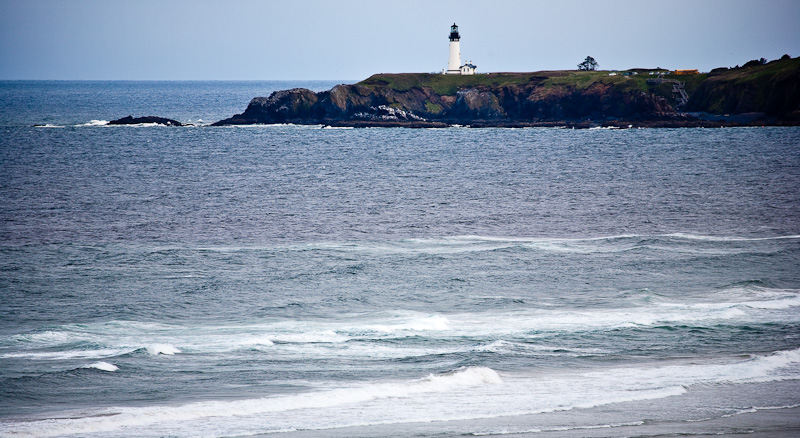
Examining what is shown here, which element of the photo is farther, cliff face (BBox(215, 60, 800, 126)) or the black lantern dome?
the black lantern dome

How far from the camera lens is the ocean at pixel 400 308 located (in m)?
13.1

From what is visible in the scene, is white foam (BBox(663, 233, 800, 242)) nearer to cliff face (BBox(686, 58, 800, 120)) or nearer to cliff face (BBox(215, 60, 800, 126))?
cliff face (BBox(686, 58, 800, 120))

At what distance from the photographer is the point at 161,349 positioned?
1708 cm

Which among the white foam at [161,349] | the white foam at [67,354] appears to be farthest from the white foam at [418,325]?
the white foam at [67,354]

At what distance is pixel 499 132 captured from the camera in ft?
335

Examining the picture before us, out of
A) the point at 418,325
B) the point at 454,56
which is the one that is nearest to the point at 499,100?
the point at 454,56

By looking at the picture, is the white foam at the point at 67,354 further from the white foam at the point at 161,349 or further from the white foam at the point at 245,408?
the white foam at the point at 245,408

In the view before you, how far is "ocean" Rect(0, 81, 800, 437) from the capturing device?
43.0 ft

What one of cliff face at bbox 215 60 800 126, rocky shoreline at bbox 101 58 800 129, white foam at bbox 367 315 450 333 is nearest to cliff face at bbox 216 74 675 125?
cliff face at bbox 215 60 800 126

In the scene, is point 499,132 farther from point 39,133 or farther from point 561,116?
point 39,133

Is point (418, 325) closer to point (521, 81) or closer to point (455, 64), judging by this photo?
point (521, 81)

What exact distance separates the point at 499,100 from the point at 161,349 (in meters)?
107

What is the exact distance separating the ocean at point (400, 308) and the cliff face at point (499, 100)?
60928 millimetres

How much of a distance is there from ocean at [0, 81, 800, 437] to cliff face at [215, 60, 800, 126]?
60928 millimetres
